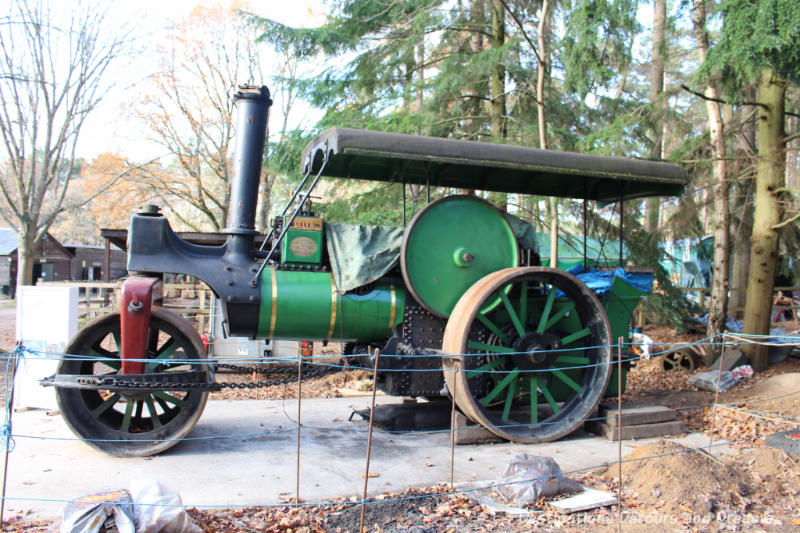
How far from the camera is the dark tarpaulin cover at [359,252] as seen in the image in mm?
5363

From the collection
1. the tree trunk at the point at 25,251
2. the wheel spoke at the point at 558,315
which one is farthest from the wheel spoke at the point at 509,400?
the tree trunk at the point at 25,251

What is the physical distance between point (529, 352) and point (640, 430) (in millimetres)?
1370

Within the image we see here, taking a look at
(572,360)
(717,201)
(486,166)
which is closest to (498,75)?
(717,201)

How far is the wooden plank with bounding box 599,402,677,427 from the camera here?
5.75 meters

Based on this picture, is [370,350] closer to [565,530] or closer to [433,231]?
[433,231]

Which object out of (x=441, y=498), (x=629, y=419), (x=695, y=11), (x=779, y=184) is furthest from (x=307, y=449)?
(x=695, y=11)

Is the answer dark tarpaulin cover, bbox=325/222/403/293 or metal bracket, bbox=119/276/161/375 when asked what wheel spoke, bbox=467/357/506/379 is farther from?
metal bracket, bbox=119/276/161/375

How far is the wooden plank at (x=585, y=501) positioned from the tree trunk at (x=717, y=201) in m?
5.83

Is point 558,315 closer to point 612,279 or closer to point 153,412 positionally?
point 612,279

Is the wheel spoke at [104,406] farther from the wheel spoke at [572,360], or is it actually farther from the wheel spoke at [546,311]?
the wheel spoke at [572,360]

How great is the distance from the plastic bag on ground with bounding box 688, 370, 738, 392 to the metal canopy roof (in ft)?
9.58

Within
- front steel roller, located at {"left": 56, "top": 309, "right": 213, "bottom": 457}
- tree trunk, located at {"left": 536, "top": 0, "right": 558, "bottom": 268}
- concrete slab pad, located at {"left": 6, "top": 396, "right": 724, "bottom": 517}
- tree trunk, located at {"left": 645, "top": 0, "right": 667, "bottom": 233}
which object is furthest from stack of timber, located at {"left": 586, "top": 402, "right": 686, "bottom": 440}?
tree trunk, located at {"left": 645, "top": 0, "right": 667, "bottom": 233}

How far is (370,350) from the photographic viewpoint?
5.88m

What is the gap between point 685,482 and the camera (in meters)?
4.14
